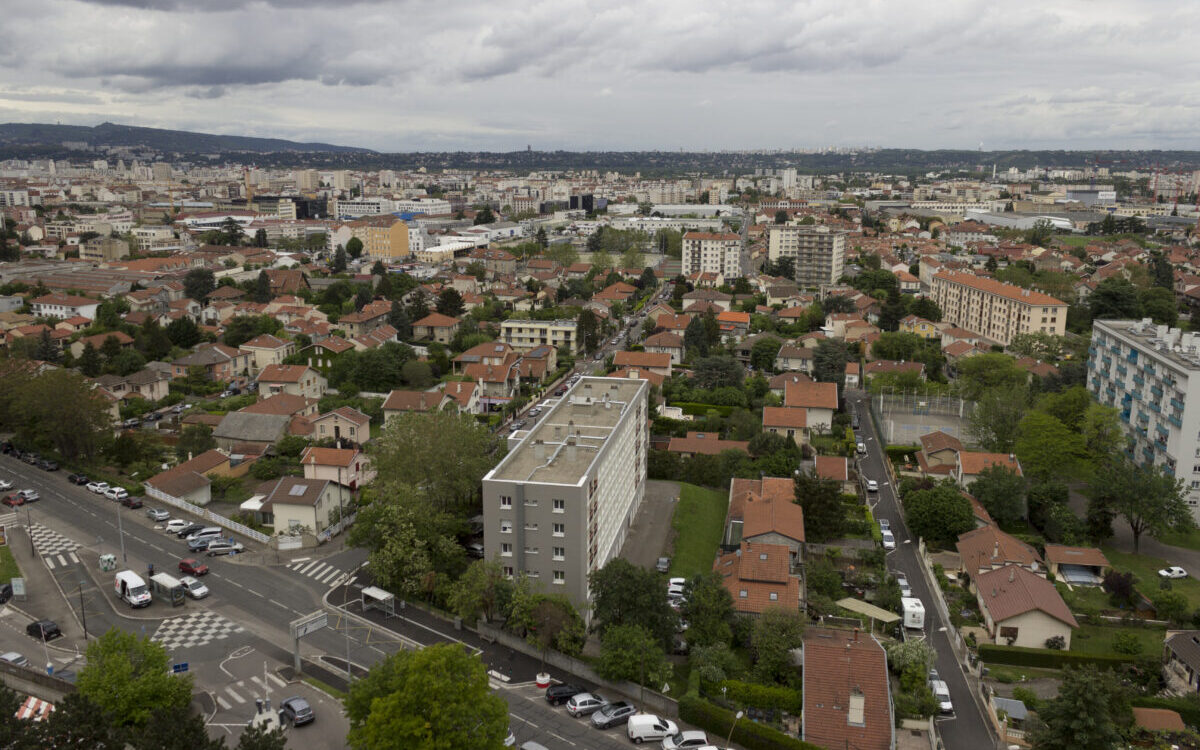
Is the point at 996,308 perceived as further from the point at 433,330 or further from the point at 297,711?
the point at 297,711

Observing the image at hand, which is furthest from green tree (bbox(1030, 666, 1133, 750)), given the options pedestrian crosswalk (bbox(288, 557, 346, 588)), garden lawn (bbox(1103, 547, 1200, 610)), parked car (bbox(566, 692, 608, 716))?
pedestrian crosswalk (bbox(288, 557, 346, 588))

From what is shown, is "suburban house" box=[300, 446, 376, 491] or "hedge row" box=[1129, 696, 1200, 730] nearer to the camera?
"hedge row" box=[1129, 696, 1200, 730]

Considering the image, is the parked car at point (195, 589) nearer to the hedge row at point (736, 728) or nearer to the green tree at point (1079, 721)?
the hedge row at point (736, 728)

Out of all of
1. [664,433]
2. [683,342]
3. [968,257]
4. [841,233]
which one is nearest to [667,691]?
[664,433]

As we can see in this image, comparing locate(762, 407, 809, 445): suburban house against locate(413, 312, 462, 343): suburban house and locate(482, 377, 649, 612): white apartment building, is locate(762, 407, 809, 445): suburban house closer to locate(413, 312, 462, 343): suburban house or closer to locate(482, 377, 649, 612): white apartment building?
locate(482, 377, 649, 612): white apartment building

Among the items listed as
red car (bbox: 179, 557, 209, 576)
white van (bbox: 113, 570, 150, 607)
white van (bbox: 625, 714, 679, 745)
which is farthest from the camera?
red car (bbox: 179, 557, 209, 576)

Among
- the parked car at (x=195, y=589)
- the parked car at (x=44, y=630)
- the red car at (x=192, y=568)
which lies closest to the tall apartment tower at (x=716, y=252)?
the red car at (x=192, y=568)

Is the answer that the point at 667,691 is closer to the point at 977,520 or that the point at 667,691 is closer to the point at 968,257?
the point at 977,520
